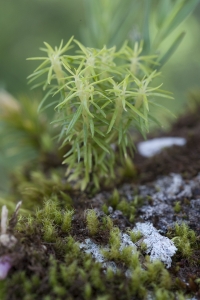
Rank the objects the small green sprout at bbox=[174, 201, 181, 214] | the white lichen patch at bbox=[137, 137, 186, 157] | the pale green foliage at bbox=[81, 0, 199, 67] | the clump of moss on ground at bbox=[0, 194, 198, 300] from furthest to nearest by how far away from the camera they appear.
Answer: the white lichen patch at bbox=[137, 137, 186, 157]
the pale green foliage at bbox=[81, 0, 199, 67]
the small green sprout at bbox=[174, 201, 181, 214]
the clump of moss on ground at bbox=[0, 194, 198, 300]

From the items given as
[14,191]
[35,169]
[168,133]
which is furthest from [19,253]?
[168,133]

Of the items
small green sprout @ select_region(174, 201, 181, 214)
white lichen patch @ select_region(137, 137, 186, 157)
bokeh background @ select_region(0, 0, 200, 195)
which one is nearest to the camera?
small green sprout @ select_region(174, 201, 181, 214)

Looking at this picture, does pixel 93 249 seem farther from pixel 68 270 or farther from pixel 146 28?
pixel 146 28

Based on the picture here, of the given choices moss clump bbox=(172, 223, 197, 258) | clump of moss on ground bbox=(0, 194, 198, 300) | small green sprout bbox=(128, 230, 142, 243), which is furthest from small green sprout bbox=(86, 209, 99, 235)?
moss clump bbox=(172, 223, 197, 258)

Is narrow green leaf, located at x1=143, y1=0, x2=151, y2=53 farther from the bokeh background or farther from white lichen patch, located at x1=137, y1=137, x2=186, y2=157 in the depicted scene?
the bokeh background

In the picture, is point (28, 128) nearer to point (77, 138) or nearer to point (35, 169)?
point (35, 169)

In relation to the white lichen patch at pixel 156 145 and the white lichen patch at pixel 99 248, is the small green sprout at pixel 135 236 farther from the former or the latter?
the white lichen patch at pixel 156 145
